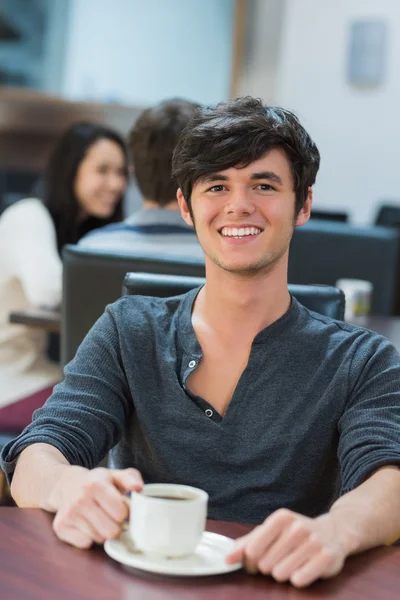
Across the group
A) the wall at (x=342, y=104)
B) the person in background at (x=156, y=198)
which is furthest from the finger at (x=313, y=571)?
the wall at (x=342, y=104)

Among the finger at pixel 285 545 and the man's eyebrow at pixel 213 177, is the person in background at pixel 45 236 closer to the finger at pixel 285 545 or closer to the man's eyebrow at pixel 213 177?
the man's eyebrow at pixel 213 177

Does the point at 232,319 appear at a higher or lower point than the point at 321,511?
higher

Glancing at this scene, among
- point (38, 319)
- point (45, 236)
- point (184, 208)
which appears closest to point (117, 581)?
point (184, 208)

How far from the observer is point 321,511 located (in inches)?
58.5

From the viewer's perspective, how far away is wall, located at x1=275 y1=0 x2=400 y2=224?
583 centimetres

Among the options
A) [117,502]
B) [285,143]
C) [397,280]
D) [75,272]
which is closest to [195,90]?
[397,280]

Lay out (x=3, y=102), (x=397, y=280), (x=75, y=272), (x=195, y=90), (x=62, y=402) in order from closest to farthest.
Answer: (x=62, y=402) < (x=75, y=272) < (x=397, y=280) < (x=3, y=102) < (x=195, y=90)

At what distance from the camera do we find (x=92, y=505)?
42.5 inches

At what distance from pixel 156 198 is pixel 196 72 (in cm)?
386

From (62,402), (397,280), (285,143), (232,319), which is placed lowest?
(397,280)

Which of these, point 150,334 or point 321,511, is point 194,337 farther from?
point 321,511

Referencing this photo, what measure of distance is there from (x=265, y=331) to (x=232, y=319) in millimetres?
57

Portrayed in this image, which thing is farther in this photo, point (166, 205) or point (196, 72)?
point (196, 72)

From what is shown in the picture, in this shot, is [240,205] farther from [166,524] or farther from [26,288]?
[26,288]
